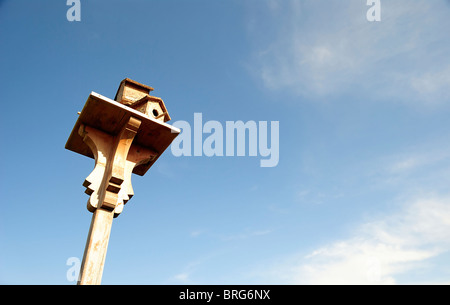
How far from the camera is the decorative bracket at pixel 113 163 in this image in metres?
4.12

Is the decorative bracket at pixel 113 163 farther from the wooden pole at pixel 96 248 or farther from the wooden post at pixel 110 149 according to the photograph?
the wooden pole at pixel 96 248

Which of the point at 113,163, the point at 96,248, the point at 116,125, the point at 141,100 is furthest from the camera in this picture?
the point at 141,100

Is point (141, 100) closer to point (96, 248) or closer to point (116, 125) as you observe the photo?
point (116, 125)

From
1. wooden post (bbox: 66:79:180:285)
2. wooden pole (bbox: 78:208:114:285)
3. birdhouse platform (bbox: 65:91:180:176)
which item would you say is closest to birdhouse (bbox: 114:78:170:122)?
wooden post (bbox: 66:79:180:285)

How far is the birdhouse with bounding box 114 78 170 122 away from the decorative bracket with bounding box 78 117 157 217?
0.56 m

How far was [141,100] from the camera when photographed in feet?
17.0

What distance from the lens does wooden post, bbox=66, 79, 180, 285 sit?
12.6ft

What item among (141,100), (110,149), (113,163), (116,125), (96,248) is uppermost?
(141,100)

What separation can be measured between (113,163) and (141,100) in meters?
1.28

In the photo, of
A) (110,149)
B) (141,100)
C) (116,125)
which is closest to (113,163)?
(110,149)
